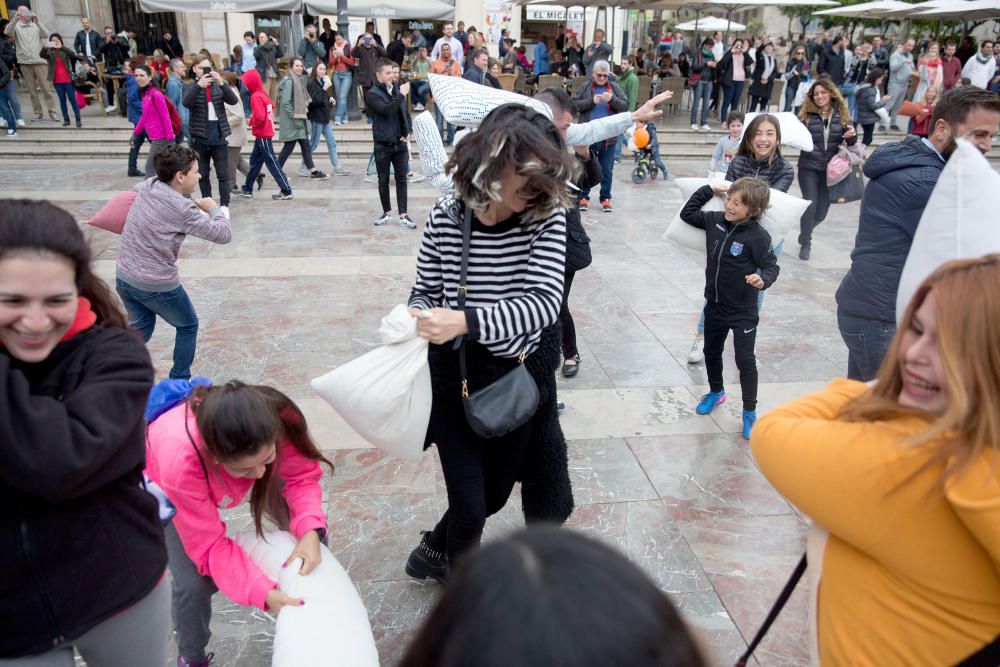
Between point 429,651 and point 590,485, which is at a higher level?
point 429,651

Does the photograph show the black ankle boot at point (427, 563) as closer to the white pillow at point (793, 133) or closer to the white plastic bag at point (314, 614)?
the white plastic bag at point (314, 614)

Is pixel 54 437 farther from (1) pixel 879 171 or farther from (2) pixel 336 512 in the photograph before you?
(1) pixel 879 171

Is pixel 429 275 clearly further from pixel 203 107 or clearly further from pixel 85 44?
pixel 85 44

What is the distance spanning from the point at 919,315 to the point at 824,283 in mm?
6230

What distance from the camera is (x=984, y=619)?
135 cm

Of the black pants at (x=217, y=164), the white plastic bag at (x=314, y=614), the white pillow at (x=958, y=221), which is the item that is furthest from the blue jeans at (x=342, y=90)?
the white pillow at (x=958, y=221)

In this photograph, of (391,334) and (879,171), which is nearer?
(391,334)

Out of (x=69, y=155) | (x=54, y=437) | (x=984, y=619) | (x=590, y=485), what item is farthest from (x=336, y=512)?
(x=69, y=155)

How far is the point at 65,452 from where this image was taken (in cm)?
145

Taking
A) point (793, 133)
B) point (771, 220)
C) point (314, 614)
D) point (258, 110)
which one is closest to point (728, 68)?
point (258, 110)

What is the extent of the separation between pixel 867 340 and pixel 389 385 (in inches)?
85.1

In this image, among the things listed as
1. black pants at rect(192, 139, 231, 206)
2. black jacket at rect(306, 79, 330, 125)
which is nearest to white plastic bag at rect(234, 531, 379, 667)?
black pants at rect(192, 139, 231, 206)

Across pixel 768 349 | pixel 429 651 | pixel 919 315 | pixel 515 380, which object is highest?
pixel 919 315

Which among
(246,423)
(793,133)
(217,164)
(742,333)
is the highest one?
(793,133)
